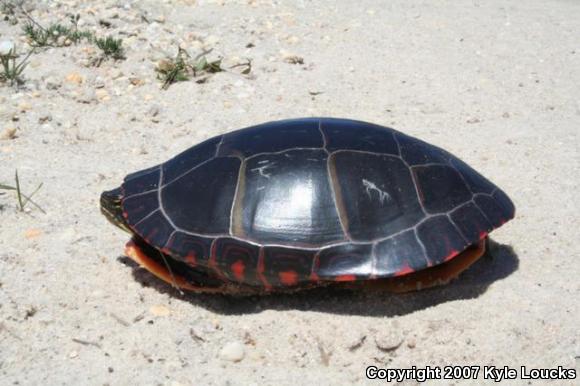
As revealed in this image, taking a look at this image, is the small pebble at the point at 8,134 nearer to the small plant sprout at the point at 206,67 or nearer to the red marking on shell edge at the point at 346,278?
the small plant sprout at the point at 206,67

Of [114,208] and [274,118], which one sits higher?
[114,208]

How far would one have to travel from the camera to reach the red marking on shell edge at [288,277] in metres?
3.01

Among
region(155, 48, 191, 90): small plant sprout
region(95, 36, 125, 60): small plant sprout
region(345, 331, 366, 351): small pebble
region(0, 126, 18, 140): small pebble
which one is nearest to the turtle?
region(345, 331, 366, 351): small pebble

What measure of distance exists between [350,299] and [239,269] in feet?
1.75

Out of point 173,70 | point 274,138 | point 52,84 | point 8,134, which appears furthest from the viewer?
point 173,70

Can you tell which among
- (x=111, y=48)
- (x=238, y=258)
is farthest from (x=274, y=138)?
(x=111, y=48)

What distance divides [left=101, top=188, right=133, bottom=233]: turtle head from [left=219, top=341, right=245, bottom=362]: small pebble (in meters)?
0.86

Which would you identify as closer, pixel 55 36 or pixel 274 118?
pixel 274 118

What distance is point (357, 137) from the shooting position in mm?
3262

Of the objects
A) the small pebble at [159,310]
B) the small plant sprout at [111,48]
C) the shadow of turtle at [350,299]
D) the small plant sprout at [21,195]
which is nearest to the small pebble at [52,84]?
the small plant sprout at [111,48]

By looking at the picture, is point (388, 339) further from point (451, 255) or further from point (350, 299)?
point (451, 255)

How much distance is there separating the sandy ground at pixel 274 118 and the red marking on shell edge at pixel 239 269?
20 cm

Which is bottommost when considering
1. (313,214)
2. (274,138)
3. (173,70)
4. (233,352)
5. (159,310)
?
(173,70)

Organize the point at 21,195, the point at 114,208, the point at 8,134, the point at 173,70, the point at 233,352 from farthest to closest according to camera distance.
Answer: the point at 173,70, the point at 8,134, the point at 21,195, the point at 114,208, the point at 233,352
